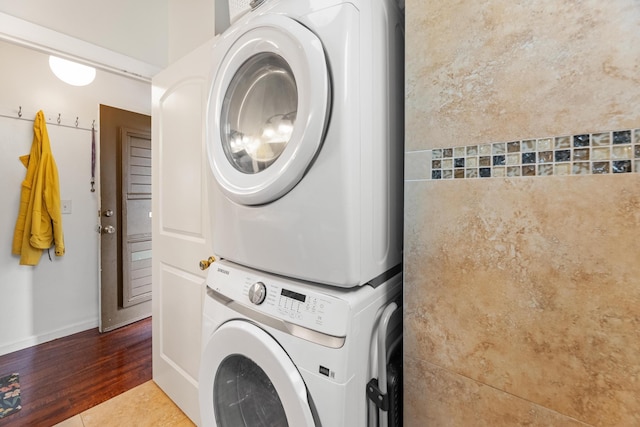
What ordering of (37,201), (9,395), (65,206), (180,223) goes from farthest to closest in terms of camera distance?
(65,206) → (37,201) → (9,395) → (180,223)

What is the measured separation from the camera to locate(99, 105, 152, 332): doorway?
8.21ft

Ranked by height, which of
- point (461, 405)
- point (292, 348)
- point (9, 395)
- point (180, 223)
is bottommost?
point (9, 395)

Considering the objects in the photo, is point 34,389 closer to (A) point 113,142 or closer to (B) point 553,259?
(A) point 113,142

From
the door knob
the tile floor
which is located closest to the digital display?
the door knob

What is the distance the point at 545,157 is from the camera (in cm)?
57

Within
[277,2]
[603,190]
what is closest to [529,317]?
[603,190]

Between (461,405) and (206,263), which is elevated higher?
(206,263)

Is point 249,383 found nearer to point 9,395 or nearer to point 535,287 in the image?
point 535,287

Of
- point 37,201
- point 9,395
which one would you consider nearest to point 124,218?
point 37,201

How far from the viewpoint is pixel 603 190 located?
1.69 ft

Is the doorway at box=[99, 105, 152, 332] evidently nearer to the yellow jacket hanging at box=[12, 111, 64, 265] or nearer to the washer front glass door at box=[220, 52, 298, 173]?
the yellow jacket hanging at box=[12, 111, 64, 265]

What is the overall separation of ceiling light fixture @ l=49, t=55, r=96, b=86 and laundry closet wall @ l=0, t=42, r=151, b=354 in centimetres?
56

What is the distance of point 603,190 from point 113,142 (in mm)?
3071

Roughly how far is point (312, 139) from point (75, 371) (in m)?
2.47
